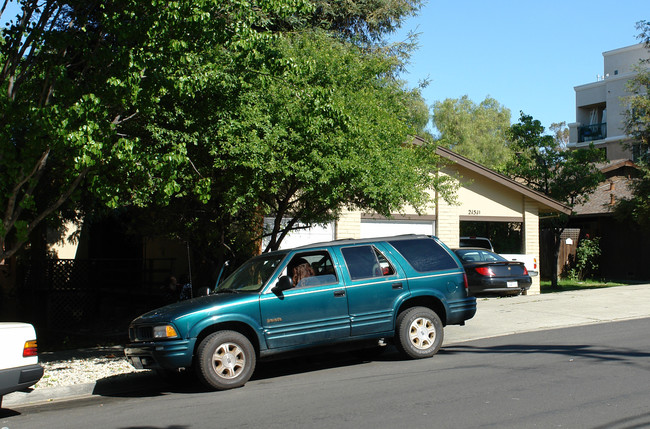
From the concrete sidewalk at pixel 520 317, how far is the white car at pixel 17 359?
145 centimetres

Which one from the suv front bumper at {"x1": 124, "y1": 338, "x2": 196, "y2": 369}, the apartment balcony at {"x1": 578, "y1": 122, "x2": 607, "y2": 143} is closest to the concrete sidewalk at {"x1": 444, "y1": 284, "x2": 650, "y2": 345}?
the suv front bumper at {"x1": 124, "y1": 338, "x2": 196, "y2": 369}

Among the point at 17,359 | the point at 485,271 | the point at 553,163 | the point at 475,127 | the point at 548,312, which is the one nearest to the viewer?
the point at 17,359

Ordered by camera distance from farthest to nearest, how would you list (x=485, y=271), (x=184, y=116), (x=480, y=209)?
(x=480, y=209) → (x=485, y=271) → (x=184, y=116)

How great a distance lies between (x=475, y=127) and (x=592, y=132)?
8883 mm

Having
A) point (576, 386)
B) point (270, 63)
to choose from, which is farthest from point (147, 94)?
point (576, 386)

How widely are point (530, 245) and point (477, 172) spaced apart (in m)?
3.42

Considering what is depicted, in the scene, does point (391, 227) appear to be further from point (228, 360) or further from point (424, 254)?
point (228, 360)

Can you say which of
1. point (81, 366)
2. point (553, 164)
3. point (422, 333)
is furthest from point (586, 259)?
point (81, 366)

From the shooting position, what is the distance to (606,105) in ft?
158

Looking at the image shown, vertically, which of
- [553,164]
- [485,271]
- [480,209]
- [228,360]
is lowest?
[228,360]

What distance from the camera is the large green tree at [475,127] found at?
44.2 m

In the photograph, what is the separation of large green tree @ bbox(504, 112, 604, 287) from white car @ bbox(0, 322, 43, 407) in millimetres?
20206

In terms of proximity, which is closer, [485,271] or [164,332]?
[164,332]

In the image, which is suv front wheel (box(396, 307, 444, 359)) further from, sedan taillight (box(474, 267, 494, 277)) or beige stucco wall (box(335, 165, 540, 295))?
beige stucco wall (box(335, 165, 540, 295))
